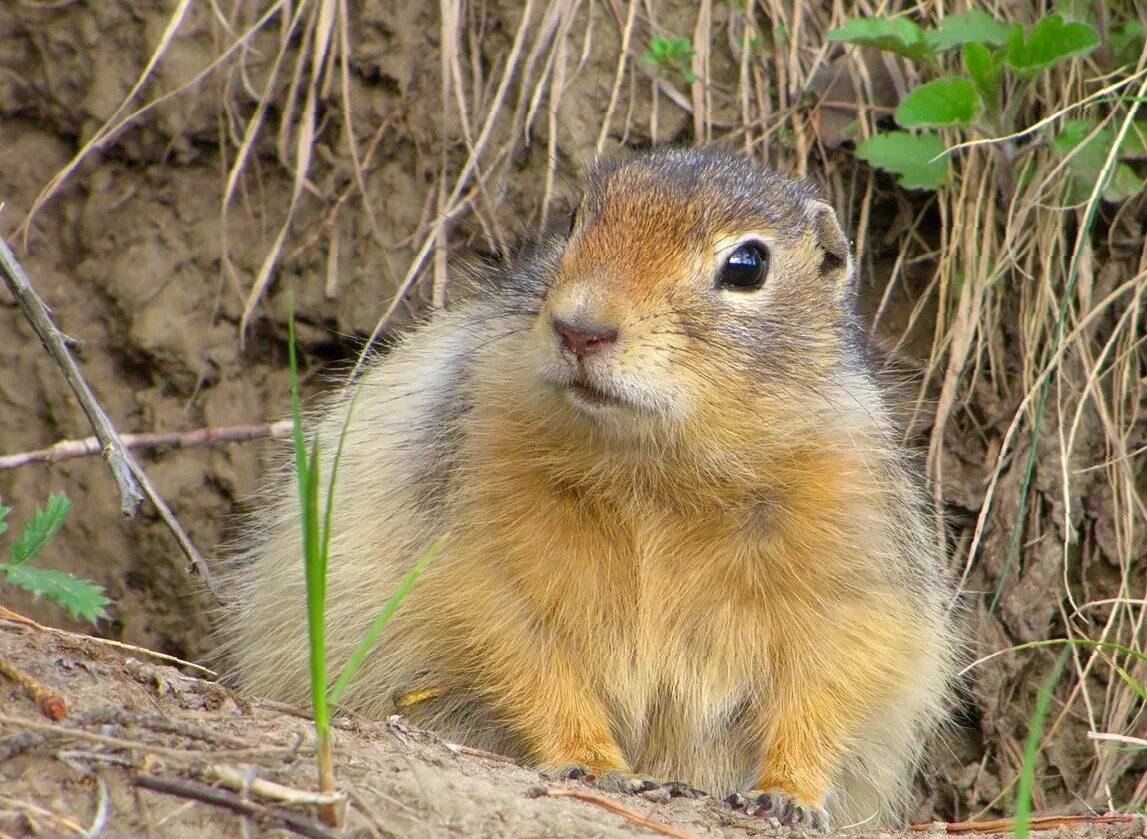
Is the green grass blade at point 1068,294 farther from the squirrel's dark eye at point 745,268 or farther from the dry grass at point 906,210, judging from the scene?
the squirrel's dark eye at point 745,268

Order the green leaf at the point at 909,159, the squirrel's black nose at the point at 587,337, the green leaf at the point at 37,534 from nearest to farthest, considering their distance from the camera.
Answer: the green leaf at the point at 37,534
the squirrel's black nose at the point at 587,337
the green leaf at the point at 909,159

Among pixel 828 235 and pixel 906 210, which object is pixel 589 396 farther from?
pixel 906 210

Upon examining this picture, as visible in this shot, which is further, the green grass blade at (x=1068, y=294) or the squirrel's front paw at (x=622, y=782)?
the green grass blade at (x=1068, y=294)

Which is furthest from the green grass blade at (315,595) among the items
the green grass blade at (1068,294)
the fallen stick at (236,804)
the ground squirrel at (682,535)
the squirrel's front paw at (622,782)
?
the green grass blade at (1068,294)

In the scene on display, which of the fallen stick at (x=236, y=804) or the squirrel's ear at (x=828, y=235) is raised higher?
the squirrel's ear at (x=828, y=235)

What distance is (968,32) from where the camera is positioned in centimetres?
546

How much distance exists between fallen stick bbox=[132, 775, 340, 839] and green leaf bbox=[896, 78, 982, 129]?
12.5 ft

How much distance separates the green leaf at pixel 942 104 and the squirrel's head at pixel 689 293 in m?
0.94

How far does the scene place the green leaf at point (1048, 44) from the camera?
5180 millimetres

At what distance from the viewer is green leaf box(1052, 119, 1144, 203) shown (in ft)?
18.0

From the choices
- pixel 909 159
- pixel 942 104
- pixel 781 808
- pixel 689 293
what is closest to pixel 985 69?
pixel 942 104

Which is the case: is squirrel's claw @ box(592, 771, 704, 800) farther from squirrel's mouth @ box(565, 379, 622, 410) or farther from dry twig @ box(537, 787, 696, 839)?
squirrel's mouth @ box(565, 379, 622, 410)

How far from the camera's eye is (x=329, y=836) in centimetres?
266

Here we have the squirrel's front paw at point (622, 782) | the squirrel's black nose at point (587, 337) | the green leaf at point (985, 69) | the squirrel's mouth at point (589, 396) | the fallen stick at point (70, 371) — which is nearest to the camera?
the squirrel's black nose at point (587, 337)
